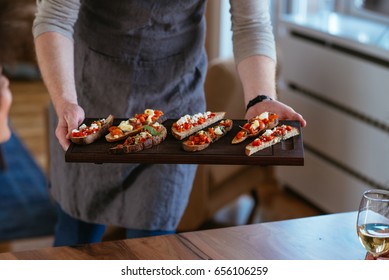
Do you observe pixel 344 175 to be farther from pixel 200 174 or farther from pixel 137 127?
pixel 137 127

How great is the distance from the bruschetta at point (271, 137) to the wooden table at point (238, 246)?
17 cm

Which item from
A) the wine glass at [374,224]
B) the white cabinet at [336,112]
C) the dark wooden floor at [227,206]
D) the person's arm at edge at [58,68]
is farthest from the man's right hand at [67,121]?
the white cabinet at [336,112]

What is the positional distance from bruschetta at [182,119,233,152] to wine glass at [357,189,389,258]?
1.22 feet

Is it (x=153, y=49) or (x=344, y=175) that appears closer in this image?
(x=153, y=49)

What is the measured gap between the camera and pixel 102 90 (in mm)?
1972

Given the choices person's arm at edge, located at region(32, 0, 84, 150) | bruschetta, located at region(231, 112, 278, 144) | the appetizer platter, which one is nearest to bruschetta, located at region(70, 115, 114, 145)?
the appetizer platter

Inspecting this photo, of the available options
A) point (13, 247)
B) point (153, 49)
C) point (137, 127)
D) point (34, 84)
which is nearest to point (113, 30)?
point (153, 49)

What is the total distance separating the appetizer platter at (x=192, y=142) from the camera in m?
1.47

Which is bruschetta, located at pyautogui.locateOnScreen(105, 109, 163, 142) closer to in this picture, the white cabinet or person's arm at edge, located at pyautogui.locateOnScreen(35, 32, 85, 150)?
person's arm at edge, located at pyautogui.locateOnScreen(35, 32, 85, 150)

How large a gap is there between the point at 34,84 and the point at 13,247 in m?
3.18

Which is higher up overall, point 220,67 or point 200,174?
point 220,67

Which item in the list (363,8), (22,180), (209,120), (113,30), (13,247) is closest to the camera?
(209,120)

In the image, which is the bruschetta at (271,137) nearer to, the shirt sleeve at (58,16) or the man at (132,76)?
the man at (132,76)

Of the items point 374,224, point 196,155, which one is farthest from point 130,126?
point 374,224
